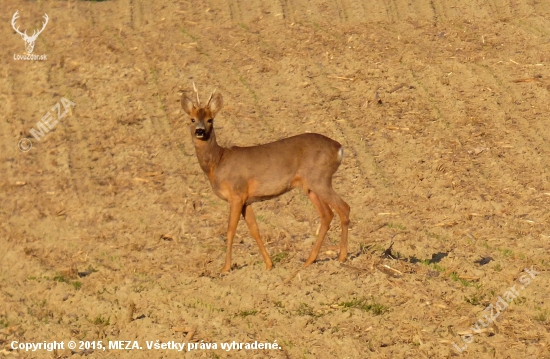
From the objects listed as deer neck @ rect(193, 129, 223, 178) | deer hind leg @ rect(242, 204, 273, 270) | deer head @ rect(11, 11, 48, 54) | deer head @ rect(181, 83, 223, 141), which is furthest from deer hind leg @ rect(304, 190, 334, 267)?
deer head @ rect(11, 11, 48, 54)

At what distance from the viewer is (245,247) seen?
1198cm

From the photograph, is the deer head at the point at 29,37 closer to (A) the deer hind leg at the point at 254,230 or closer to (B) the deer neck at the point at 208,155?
(B) the deer neck at the point at 208,155

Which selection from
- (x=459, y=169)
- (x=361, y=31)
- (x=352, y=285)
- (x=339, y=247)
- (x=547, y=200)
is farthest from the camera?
(x=361, y=31)

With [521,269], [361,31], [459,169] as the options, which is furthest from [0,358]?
[361,31]

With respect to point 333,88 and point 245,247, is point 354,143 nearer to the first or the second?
point 333,88

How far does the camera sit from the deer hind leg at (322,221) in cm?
1095

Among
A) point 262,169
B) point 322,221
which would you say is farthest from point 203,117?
point 322,221

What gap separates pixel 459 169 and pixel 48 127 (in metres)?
7.19

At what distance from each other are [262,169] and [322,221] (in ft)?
3.32

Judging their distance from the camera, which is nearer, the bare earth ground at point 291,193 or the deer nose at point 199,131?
the bare earth ground at point 291,193

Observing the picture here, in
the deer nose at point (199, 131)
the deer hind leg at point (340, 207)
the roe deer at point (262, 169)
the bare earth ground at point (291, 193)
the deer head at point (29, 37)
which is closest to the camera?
the bare earth ground at point (291, 193)

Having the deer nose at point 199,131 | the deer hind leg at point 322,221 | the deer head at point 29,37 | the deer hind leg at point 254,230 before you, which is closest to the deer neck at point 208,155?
Result: the deer nose at point 199,131

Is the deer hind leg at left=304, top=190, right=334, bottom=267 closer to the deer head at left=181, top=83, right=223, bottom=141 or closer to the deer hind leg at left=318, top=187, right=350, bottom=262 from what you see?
the deer hind leg at left=318, top=187, right=350, bottom=262

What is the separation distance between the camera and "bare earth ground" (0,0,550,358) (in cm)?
976
